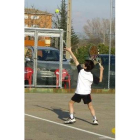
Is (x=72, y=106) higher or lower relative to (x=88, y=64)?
lower

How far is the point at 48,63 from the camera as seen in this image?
747 inches

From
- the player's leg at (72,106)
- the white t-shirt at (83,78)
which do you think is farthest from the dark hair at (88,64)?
the player's leg at (72,106)

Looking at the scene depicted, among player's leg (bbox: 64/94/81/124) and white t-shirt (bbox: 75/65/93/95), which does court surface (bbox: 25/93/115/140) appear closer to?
player's leg (bbox: 64/94/81/124)

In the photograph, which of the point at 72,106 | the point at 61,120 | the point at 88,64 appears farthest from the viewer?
the point at 61,120

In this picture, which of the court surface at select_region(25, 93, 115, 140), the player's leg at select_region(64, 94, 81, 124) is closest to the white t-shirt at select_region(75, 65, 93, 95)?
the player's leg at select_region(64, 94, 81, 124)

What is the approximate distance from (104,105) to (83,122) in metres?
3.94

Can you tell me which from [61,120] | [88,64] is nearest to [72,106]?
[61,120]

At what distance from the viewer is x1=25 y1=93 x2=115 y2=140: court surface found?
8.66m

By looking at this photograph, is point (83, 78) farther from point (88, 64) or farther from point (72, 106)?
point (72, 106)

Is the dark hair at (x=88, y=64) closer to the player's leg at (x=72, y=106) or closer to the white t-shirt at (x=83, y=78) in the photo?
the white t-shirt at (x=83, y=78)

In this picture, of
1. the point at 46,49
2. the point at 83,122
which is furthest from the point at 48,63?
the point at 83,122

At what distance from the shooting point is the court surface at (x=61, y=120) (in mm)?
8656

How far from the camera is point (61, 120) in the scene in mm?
10758
